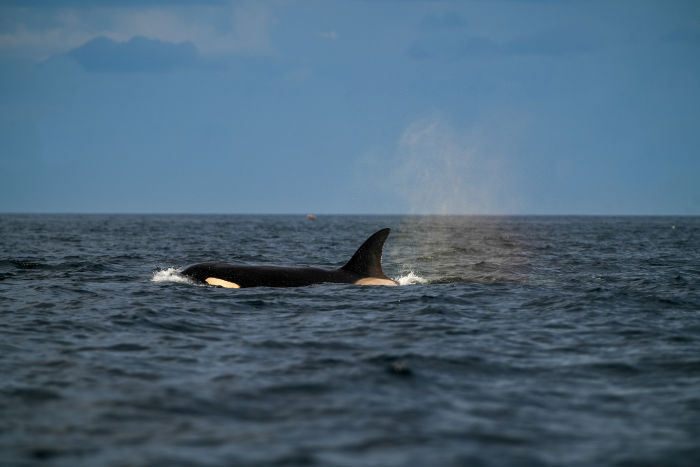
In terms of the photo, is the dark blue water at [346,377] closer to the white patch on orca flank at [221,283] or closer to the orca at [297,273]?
the white patch on orca flank at [221,283]

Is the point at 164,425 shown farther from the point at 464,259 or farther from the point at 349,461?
the point at 464,259

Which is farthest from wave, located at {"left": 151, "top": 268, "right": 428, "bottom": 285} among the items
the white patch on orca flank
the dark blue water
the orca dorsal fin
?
the orca dorsal fin

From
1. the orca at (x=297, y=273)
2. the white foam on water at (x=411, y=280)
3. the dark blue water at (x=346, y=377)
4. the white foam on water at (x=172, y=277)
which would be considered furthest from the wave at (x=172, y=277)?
the white foam on water at (x=411, y=280)

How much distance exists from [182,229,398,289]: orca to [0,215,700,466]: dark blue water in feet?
1.67

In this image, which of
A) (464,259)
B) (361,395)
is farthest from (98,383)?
(464,259)

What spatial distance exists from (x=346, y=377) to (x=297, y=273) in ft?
27.8

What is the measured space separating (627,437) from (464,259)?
75.4 ft

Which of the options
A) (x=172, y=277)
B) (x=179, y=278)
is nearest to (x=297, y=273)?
(x=179, y=278)

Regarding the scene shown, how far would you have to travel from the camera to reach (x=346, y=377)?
25.3ft

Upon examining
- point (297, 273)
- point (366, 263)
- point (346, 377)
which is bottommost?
point (346, 377)

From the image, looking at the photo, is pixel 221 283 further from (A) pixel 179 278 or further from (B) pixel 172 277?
(B) pixel 172 277

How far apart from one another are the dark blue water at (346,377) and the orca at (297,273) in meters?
0.51

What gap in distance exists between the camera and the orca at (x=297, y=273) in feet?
51.2

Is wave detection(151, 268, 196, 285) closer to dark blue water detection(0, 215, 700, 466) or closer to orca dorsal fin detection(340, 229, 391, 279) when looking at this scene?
dark blue water detection(0, 215, 700, 466)
